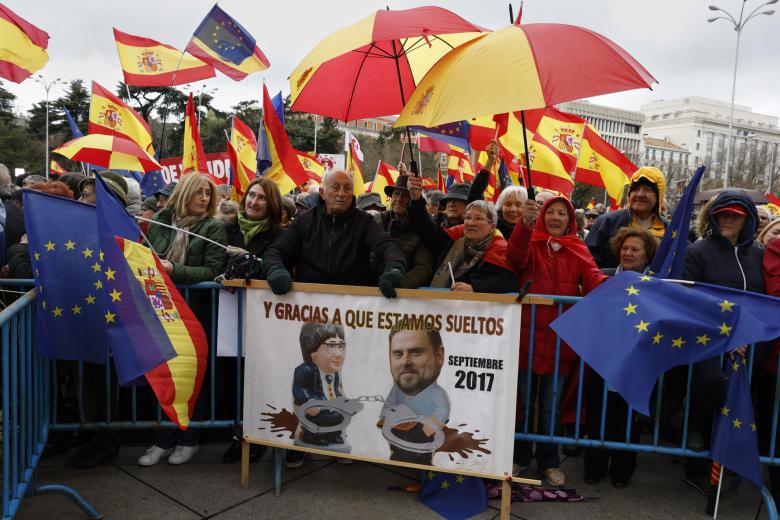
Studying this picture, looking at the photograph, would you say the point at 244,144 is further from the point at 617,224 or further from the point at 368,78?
the point at 617,224

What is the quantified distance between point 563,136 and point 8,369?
7.65 meters

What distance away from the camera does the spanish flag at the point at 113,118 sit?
371 inches

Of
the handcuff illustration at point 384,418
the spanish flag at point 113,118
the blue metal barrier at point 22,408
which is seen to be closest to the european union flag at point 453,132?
the handcuff illustration at point 384,418

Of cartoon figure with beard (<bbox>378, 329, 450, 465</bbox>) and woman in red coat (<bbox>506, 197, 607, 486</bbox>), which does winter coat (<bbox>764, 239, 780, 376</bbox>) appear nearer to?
woman in red coat (<bbox>506, 197, 607, 486</bbox>)

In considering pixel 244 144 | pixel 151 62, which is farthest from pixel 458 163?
pixel 151 62

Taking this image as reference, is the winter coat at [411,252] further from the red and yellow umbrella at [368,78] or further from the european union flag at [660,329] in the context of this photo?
the european union flag at [660,329]

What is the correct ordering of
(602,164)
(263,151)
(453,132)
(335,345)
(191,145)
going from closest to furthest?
(335,345), (453,132), (263,151), (191,145), (602,164)

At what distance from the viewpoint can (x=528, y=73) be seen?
3170 millimetres

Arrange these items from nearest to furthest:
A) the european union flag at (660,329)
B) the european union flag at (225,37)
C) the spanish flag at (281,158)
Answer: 1. the european union flag at (660,329)
2. the spanish flag at (281,158)
3. the european union flag at (225,37)

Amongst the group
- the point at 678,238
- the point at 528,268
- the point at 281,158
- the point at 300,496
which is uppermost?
the point at 281,158

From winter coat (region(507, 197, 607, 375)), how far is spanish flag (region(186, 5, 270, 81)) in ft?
19.4

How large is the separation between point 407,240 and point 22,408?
8.81 feet

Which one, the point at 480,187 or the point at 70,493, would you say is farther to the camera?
the point at 480,187

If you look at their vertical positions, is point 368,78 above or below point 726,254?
above
